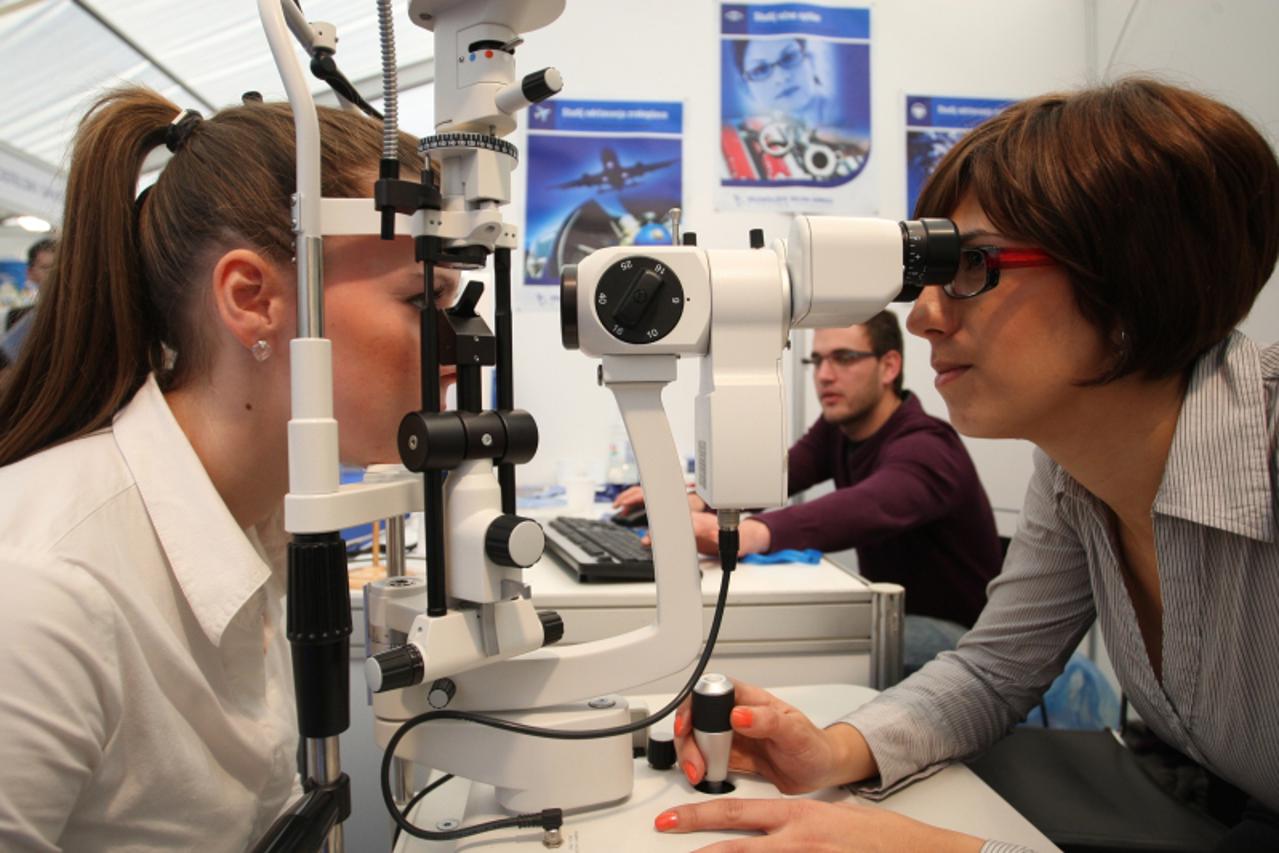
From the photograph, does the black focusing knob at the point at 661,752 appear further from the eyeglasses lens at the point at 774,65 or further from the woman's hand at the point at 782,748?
the eyeglasses lens at the point at 774,65

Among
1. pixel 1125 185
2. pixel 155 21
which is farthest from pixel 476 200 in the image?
pixel 155 21

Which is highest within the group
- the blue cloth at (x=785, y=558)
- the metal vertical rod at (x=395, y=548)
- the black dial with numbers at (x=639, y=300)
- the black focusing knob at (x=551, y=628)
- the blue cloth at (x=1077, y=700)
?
the black dial with numbers at (x=639, y=300)

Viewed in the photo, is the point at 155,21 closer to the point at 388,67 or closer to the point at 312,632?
the point at 388,67

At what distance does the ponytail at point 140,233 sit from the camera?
72cm

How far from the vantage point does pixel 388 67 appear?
513 millimetres

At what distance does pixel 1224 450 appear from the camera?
0.70 m

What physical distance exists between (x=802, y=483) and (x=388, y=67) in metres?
1.78

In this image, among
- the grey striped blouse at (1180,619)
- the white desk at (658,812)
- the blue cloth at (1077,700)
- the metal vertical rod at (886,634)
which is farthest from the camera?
the blue cloth at (1077,700)

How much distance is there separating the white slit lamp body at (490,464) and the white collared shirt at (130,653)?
0.17 meters

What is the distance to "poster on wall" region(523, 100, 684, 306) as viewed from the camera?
Answer: 7.36 feet

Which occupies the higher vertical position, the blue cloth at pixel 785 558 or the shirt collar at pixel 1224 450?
the shirt collar at pixel 1224 450

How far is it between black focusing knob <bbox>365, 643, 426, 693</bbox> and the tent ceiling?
168cm

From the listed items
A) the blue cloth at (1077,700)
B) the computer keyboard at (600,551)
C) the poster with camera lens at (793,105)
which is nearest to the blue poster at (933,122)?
the poster with camera lens at (793,105)

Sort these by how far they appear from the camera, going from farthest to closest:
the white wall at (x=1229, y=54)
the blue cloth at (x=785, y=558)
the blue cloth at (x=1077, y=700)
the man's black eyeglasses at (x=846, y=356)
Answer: the man's black eyeglasses at (x=846, y=356), the blue cloth at (x=1077, y=700), the white wall at (x=1229, y=54), the blue cloth at (x=785, y=558)
